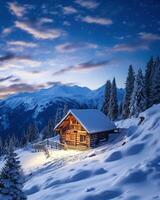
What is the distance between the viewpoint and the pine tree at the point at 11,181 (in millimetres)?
18156

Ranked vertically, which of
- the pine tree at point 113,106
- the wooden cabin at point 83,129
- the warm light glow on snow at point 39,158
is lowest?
the warm light glow on snow at point 39,158

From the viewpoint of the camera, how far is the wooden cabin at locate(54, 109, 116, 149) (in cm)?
5003

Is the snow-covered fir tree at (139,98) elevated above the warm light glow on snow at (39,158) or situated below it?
above

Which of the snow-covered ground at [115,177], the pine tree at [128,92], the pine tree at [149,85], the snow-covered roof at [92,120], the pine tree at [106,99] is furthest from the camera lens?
the pine tree at [106,99]

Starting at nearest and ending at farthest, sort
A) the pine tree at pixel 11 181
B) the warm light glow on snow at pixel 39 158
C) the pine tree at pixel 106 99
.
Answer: the pine tree at pixel 11 181
the warm light glow on snow at pixel 39 158
the pine tree at pixel 106 99

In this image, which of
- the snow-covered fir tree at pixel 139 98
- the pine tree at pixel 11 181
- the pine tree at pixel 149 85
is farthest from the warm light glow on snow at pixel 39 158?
the pine tree at pixel 149 85

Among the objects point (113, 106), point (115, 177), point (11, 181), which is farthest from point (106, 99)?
point (11, 181)

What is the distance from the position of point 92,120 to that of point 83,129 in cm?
239

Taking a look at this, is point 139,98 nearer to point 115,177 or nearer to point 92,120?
point 92,120

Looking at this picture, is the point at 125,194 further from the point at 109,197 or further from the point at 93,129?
the point at 93,129

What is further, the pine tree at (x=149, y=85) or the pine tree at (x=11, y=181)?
the pine tree at (x=149, y=85)

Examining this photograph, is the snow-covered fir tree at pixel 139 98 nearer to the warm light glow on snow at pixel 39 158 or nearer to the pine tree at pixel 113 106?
the pine tree at pixel 113 106

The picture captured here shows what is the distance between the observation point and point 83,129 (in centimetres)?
5138

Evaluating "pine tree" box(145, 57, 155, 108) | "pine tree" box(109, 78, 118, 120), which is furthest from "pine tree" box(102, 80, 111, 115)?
"pine tree" box(145, 57, 155, 108)
